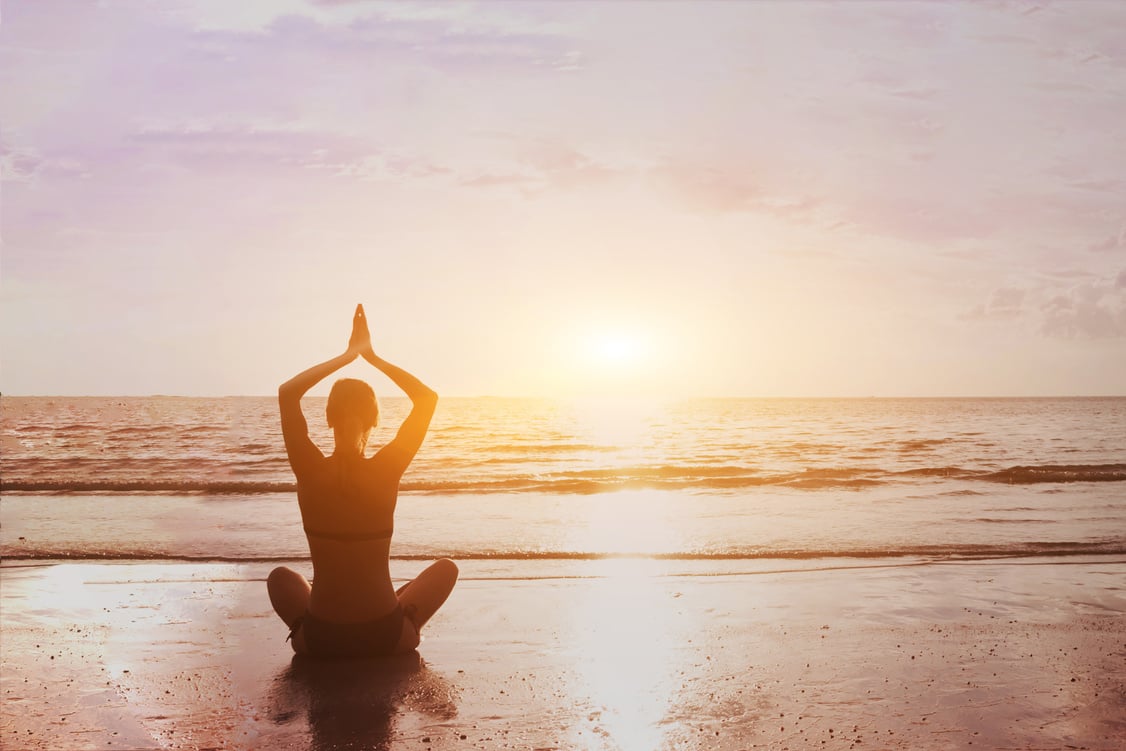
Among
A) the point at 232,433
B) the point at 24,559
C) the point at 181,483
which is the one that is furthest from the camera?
the point at 232,433

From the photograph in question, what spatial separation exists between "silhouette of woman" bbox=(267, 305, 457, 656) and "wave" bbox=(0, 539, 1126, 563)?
17.0 feet

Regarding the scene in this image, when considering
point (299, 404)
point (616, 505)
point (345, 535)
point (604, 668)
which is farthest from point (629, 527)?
point (299, 404)

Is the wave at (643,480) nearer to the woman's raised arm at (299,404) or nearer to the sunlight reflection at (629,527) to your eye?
the sunlight reflection at (629,527)

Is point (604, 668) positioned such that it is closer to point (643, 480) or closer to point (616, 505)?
point (616, 505)

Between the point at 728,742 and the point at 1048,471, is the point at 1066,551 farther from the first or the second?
the point at 1048,471

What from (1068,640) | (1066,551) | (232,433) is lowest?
(232,433)

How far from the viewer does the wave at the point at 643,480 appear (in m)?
20.7

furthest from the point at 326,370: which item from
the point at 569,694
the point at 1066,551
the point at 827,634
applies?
the point at 1066,551

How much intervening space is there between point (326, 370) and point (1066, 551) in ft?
34.4

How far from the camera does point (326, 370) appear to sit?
18.1 ft

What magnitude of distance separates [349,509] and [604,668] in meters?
2.08

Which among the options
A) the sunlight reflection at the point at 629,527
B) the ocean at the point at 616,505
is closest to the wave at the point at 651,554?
the ocean at the point at 616,505

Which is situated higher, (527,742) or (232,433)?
(527,742)

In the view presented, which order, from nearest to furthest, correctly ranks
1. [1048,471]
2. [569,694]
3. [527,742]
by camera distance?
[527,742], [569,694], [1048,471]
